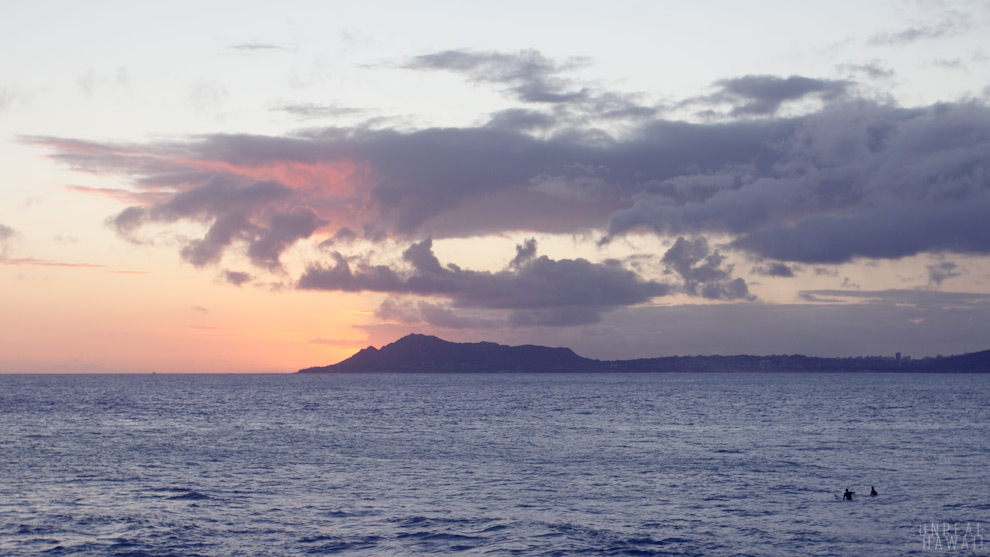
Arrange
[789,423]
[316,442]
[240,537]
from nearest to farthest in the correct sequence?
[240,537] → [316,442] → [789,423]

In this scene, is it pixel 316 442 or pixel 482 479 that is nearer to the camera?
pixel 482 479

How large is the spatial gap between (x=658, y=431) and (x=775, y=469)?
3854 centimetres

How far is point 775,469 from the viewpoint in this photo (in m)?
73.2

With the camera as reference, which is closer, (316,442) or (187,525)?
(187,525)

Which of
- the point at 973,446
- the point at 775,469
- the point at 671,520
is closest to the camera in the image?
the point at 671,520

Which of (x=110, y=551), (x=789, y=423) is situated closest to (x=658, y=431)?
(x=789, y=423)

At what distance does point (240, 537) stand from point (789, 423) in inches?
3894

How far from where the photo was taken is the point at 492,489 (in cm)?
6338

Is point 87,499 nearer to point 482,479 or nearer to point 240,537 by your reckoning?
point 240,537

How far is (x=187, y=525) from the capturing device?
1996 inches

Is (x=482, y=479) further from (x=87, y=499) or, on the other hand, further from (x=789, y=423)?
(x=789, y=423)

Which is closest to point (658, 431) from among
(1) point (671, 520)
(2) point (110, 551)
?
(1) point (671, 520)

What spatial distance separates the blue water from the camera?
4697 cm

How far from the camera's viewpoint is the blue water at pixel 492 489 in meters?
47.0
